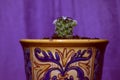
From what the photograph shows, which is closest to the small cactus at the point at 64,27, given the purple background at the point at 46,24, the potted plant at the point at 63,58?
the potted plant at the point at 63,58

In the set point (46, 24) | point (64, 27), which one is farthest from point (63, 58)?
point (46, 24)

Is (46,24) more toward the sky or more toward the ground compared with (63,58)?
more toward the sky

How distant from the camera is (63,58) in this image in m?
0.63

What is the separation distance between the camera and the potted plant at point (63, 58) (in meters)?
0.63

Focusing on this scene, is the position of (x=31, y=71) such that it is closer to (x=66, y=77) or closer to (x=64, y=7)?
(x=66, y=77)

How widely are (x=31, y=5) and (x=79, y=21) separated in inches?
7.1

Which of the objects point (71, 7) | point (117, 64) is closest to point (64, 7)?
point (71, 7)

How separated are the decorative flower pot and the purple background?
9.7 inches

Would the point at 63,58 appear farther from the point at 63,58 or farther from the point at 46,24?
the point at 46,24

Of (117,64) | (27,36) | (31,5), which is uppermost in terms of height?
(31,5)

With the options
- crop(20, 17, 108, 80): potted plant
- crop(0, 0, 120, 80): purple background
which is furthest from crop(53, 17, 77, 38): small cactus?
crop(0, 0, 120, 80): purple background

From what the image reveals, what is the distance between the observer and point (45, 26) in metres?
0.89

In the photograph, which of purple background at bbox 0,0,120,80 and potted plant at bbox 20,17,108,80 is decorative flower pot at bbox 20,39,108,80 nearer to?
potted plant at bbox 20,17,108,80

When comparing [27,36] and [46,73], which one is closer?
[46,73]
